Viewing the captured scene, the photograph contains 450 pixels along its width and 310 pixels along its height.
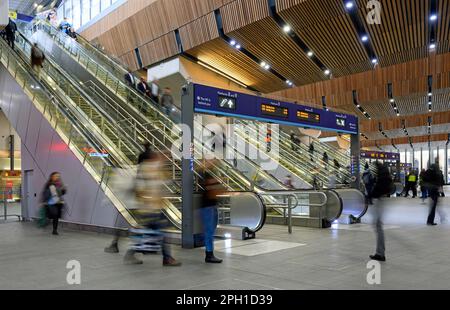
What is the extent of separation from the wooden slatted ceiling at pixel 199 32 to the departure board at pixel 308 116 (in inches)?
308

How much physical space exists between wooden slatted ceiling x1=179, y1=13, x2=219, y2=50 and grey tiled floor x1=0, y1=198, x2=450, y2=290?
1131 cm

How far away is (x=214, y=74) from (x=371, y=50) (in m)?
7.97

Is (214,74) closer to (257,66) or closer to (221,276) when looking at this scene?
(257,66)

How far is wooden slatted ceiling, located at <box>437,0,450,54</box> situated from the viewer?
13200mm

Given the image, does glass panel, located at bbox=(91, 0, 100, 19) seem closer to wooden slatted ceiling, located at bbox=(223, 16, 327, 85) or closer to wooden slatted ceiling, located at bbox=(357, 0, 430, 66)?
wooden slatted ceiling, located at bbox=(223, 16, 327, 85)

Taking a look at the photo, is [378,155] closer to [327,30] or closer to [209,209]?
[327,30]

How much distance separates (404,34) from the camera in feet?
50.1

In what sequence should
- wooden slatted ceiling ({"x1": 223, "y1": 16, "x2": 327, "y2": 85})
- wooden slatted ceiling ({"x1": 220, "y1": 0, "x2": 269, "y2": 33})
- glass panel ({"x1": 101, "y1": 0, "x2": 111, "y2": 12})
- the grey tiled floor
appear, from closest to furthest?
the grey tiled floor
wooden slatted ceiling ({"x1": 220, "y1": 0, "x2": 269, "y2": 33})
wooden slatted ceiling ({"x1": 223, "y1": 16, "x2": 327, "y2": 85})
glass panel ({"x1": 101, "y1": 0, "x2": 111, "y2": 12})

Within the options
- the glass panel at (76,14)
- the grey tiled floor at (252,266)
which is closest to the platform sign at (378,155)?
the grey tiled floor at (252,266)

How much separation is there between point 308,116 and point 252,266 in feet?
19.7

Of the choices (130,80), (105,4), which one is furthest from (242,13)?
(105,4)

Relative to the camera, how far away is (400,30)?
14875 mm

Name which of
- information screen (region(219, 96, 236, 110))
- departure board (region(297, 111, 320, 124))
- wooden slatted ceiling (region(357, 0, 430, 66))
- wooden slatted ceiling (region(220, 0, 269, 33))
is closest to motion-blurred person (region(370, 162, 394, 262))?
information screen (region(219, 96, 236, 110))
